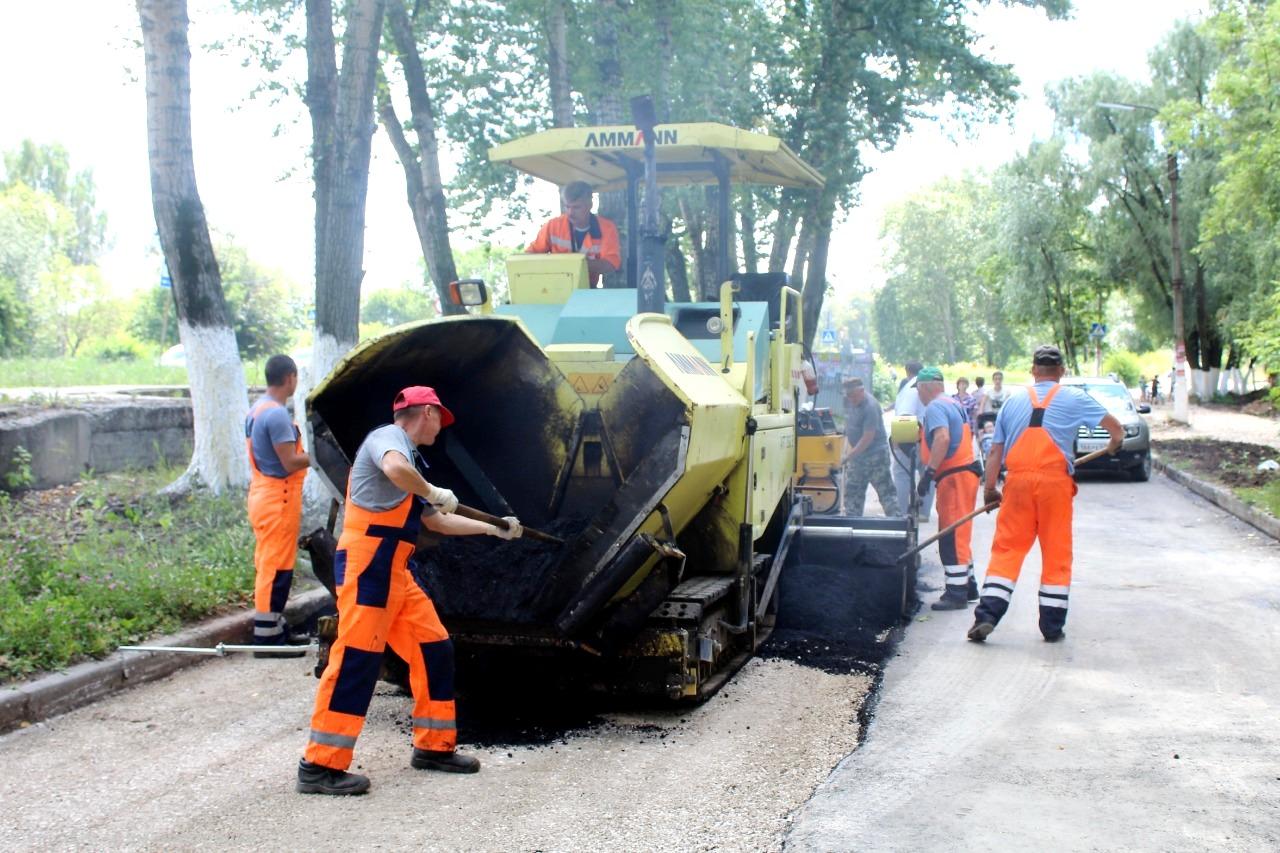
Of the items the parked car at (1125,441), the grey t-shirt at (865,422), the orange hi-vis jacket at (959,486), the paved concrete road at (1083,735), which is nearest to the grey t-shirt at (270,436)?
the paved concrete road at (1083,735)

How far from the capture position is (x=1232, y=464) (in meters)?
17.7

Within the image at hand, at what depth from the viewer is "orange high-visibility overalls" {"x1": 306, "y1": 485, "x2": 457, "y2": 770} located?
15.4 ft

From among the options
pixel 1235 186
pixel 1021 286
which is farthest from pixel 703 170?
pixel 1021 286

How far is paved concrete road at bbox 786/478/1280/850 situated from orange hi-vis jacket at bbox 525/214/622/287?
2.93 m

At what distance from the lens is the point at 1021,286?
38750 mm

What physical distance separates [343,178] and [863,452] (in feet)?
17.5

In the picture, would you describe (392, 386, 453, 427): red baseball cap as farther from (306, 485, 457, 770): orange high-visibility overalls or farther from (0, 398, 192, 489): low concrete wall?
(0, 398, 192, 489): low concrete wall

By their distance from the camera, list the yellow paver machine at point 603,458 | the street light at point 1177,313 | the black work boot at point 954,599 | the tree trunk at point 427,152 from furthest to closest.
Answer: the street light at point 1177,313, the tree trunk at point 427,152, the black work boot at point 954,599, the yellow paver machine at point 603,458

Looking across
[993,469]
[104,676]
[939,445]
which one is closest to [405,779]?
[104,676]

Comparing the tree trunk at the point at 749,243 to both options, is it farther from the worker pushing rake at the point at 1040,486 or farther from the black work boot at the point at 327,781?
the black work boot at the point at 327,781

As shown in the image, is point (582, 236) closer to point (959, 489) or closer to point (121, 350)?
point (959, 489)

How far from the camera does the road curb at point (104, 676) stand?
5.77 m

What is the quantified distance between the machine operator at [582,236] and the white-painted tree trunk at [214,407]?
3.93 meters

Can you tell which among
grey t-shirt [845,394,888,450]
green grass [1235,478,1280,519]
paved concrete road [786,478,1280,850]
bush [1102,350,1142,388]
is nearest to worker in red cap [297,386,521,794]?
paved concrete road [786,478,1280,850]
